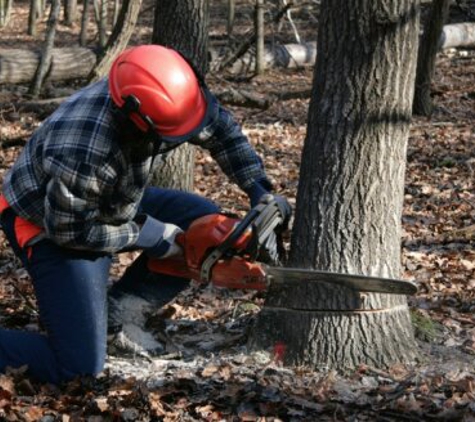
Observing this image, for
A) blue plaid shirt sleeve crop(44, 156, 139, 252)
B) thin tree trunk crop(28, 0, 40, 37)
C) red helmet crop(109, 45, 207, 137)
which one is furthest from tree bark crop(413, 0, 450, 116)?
thin tree trunk crop(28, 0, 40, 37)

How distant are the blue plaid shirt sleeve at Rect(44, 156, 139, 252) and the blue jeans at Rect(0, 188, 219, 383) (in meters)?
0.16

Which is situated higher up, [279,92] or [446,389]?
[279,92]

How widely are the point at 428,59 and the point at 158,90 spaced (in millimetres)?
9055

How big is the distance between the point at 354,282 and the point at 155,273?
3.93ft

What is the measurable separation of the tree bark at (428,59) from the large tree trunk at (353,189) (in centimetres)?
816

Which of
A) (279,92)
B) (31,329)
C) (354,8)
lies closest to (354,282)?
Answer: (354,8)

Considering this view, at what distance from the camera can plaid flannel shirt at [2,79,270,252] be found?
374 cm

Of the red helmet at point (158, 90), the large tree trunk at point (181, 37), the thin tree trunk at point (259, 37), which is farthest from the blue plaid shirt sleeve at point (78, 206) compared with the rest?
the thin tree trunk at point (259, 37)

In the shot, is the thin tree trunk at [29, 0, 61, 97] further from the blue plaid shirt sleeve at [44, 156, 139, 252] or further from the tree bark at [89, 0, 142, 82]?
the blue plaid shirt sleeve at [44, 156, 139, 252]

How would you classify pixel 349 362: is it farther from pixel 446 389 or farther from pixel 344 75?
pixel 344 75

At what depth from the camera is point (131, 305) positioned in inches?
183

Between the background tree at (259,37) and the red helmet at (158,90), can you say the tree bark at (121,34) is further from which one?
the red helmet at (158,90)

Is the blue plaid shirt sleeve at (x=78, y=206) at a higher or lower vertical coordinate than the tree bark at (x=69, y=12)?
lower

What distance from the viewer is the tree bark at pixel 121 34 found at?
11094mm
